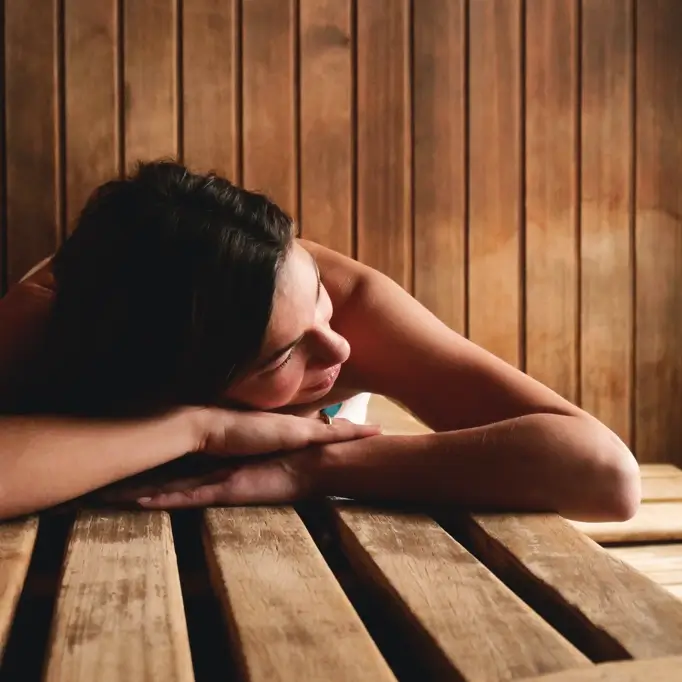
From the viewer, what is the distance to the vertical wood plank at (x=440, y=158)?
210cm

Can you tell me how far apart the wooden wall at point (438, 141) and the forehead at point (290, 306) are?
950 mm

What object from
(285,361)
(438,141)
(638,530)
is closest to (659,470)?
(638,530)

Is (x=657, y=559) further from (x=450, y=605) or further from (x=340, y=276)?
(x=450, y=605)

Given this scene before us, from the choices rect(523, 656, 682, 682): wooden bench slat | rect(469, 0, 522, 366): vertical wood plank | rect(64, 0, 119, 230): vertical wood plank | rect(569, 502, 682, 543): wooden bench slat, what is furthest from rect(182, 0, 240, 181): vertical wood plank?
rect(523, 656, 682, 682): wooden bench slat

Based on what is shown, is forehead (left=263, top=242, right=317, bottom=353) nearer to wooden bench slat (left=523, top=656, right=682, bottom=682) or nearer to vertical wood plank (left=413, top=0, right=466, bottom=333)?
wooden bench slat (left=523, top=656, right=682, bottom=682)

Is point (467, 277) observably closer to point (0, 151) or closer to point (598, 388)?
point (598, 388)

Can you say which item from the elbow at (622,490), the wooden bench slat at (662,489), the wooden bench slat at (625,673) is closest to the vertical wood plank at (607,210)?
the wooden bench slat at (662,489)

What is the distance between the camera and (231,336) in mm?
1103

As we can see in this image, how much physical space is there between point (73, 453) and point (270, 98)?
1.20 metres

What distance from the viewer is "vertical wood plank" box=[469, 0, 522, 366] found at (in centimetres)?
213

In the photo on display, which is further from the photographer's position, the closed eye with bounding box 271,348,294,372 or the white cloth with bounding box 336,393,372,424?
the white cloth with bounding box 336,393,372,424

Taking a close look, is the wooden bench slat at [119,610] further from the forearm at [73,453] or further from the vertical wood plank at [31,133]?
the vertical wood plank at [31,133]

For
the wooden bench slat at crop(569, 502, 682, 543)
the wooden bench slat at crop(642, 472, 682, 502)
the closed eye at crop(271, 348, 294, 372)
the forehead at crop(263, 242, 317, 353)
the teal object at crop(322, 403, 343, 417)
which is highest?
the forehead at crop(263, 242, 317, 353)

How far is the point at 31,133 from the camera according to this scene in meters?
1.96
